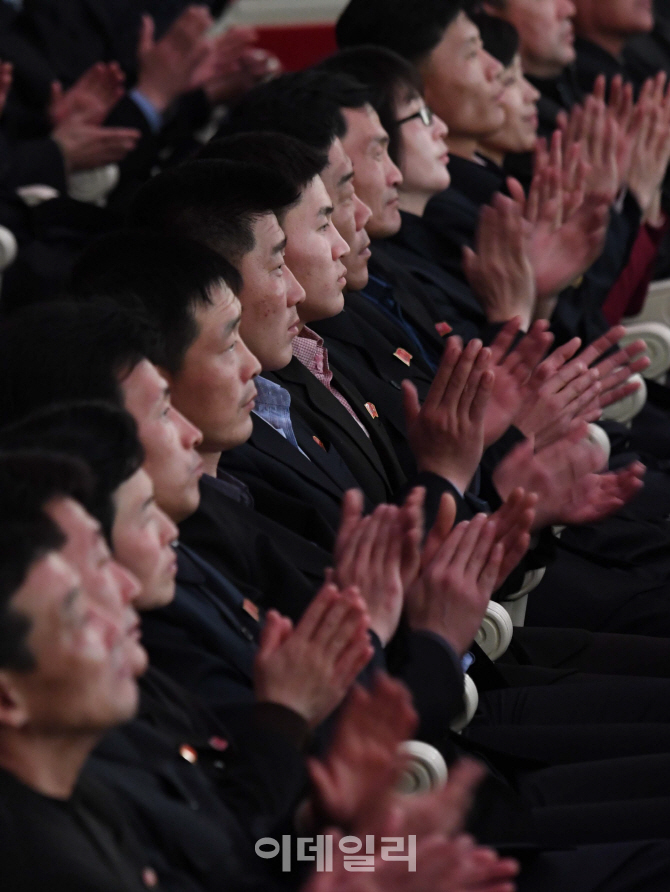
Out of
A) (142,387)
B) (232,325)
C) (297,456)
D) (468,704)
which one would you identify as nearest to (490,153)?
(297,456)

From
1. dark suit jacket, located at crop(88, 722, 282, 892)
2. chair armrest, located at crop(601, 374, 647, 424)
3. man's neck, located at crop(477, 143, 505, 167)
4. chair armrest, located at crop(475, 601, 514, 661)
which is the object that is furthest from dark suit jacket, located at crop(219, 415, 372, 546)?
man's neck, located at crop(477, 143, 505, 167)

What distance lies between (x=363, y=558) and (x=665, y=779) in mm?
433

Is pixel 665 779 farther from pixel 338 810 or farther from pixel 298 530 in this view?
pixel 338 810

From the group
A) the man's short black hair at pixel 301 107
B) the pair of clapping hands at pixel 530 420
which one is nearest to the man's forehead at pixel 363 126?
the man's short black hair at pixel 301 107

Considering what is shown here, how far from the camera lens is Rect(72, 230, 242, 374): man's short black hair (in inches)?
70.1

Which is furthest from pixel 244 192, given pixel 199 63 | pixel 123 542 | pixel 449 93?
pixel 199 63

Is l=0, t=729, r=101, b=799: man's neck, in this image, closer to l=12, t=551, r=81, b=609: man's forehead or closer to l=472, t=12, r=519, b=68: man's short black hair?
l=12, t=551, r=81, b=609: man's forehead

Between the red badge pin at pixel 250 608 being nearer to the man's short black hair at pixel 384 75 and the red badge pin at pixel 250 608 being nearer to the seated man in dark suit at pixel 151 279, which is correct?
the seated man in dark suit at pixel 151 279

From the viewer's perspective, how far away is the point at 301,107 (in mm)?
2621

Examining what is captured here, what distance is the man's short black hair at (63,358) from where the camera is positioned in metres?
1.56

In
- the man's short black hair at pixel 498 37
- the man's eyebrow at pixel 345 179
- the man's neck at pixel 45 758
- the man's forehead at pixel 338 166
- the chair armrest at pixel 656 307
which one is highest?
the man's neck at pixel 45 758

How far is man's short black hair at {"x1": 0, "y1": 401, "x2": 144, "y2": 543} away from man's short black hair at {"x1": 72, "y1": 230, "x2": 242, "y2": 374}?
0.90 ft

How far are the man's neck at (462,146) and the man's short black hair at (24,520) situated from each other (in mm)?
2165

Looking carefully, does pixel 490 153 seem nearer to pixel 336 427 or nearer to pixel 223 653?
pixel 336 427
